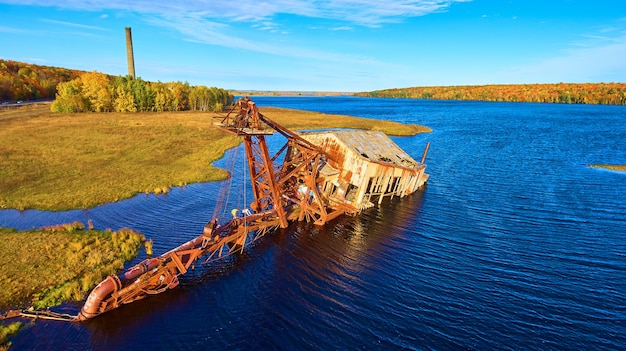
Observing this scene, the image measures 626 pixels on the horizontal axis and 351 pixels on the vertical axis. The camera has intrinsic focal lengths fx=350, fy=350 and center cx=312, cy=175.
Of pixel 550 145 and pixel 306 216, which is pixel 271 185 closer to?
pixel 306 216

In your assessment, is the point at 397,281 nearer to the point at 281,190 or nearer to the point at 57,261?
the point at 281,190

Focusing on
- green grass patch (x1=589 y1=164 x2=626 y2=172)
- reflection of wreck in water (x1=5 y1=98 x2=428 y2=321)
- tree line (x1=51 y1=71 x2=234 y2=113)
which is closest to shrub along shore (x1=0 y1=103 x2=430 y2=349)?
reflection of wreck in water (x1=5 y1=98 x2=428 y2=321)

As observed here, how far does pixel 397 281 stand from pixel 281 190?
15128 mm

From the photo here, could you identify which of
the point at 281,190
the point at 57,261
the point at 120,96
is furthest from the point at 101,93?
the point at 57,261

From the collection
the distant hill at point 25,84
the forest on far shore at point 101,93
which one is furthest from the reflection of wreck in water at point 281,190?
the distant hill at point 25,84

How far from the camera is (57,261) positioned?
24656mm

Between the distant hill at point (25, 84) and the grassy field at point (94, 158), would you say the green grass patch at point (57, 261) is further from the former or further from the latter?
the distant hill at point (25, 84)

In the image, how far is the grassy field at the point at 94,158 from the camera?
39656mm

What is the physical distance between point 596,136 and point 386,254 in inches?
3743

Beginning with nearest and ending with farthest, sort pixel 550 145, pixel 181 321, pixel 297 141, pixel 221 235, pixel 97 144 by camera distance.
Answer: pixel 181 321 < pixel 221 235 < pixel 297 141 < pixel 97 144 < pixel 550 145

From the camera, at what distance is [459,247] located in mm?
29484

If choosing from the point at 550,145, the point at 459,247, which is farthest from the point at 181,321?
the point at 550,145

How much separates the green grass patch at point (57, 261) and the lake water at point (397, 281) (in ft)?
6.56

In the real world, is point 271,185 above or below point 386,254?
above
